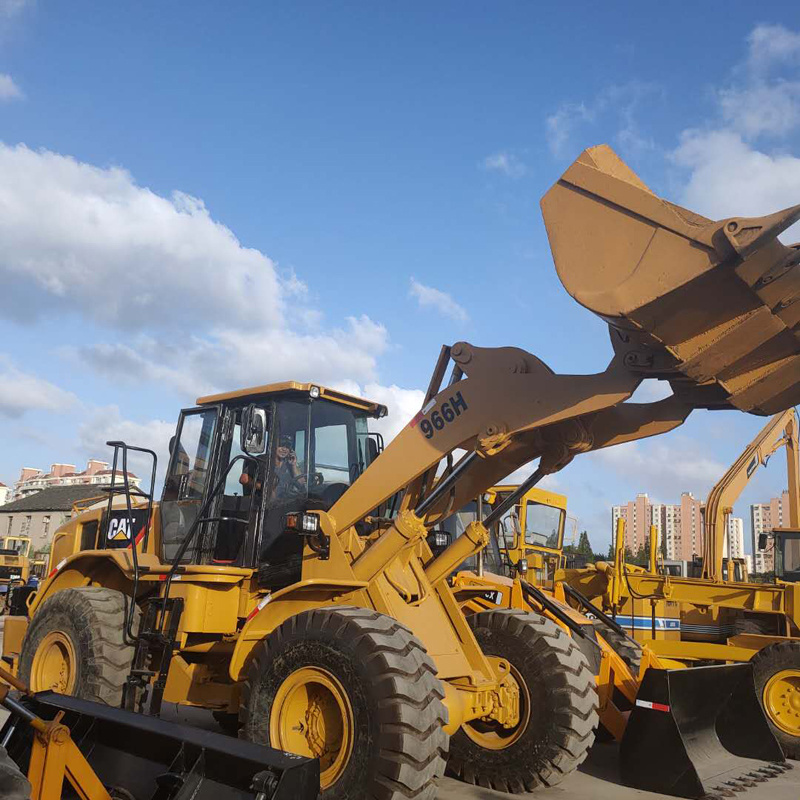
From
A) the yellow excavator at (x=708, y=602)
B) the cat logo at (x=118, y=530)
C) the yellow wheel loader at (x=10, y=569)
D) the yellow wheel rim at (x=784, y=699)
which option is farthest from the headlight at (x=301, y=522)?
the yellow wheel loader at (x=10, y=569)

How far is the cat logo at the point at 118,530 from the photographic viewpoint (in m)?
7.79

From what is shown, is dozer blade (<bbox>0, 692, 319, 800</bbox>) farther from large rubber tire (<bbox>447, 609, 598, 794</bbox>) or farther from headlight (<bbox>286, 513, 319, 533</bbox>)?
large rubber tire (<bbox>447, 609, 598, 794</bbox>)

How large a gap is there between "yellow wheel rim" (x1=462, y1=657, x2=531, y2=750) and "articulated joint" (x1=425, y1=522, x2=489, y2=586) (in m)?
0.99

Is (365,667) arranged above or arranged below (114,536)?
below

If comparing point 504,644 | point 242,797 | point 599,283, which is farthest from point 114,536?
point 599,283

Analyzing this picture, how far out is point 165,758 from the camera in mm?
3863

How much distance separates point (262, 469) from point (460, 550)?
176cm

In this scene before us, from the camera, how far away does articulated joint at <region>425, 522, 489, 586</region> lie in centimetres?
606

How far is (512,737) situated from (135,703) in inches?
118

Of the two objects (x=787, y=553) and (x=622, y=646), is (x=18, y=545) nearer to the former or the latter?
(x=787, y=553)

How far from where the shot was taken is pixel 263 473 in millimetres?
6418

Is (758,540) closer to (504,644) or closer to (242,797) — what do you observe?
(504,644)

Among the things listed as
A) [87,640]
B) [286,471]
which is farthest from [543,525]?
[87,640]

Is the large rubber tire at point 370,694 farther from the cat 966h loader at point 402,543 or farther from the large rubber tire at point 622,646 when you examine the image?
the large rubber tire at point 622,646
